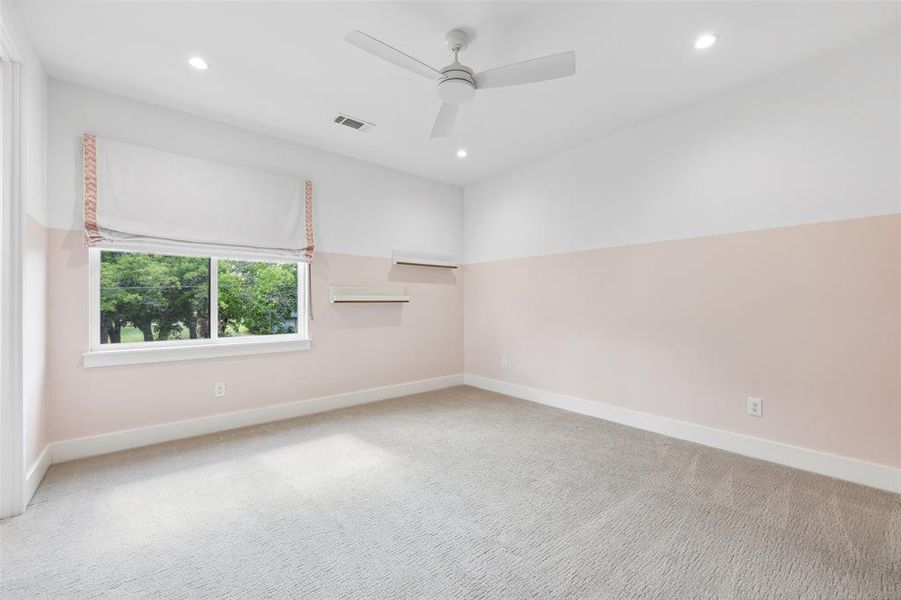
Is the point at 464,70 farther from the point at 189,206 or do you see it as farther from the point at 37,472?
the point at 37,472

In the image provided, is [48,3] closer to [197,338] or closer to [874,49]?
[197,338]

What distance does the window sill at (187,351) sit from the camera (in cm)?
273

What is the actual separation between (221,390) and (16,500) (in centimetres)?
133

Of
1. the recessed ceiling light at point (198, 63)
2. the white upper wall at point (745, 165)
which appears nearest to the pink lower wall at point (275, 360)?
the recessed ceiling light at point (198, 63)

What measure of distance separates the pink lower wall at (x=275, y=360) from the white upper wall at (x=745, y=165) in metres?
1.67

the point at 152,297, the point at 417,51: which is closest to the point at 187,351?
the point at 152,297

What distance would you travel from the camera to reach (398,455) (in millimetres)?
2734

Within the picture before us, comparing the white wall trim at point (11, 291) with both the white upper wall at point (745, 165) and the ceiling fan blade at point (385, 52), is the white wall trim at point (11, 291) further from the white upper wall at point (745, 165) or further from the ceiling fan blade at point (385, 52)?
the white upper wall at point (745, 165)

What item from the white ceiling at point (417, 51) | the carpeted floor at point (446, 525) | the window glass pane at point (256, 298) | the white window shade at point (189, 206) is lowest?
the carpeted floor at point (446, 525)

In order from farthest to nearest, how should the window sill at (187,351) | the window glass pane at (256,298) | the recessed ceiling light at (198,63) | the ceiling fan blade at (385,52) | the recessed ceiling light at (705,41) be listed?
the window glass pane at (256,298) < the window sill at (187,351) < the recessed ceiling light at (198,63) < the recessed ceiling light at (705,41) < the ceiling fan blade at (385,52)

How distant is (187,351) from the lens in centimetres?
305

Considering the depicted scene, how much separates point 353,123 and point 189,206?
1.48m

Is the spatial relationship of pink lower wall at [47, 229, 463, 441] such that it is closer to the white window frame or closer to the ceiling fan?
the white window frame

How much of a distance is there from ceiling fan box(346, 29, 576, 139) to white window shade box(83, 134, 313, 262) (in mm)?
1972
